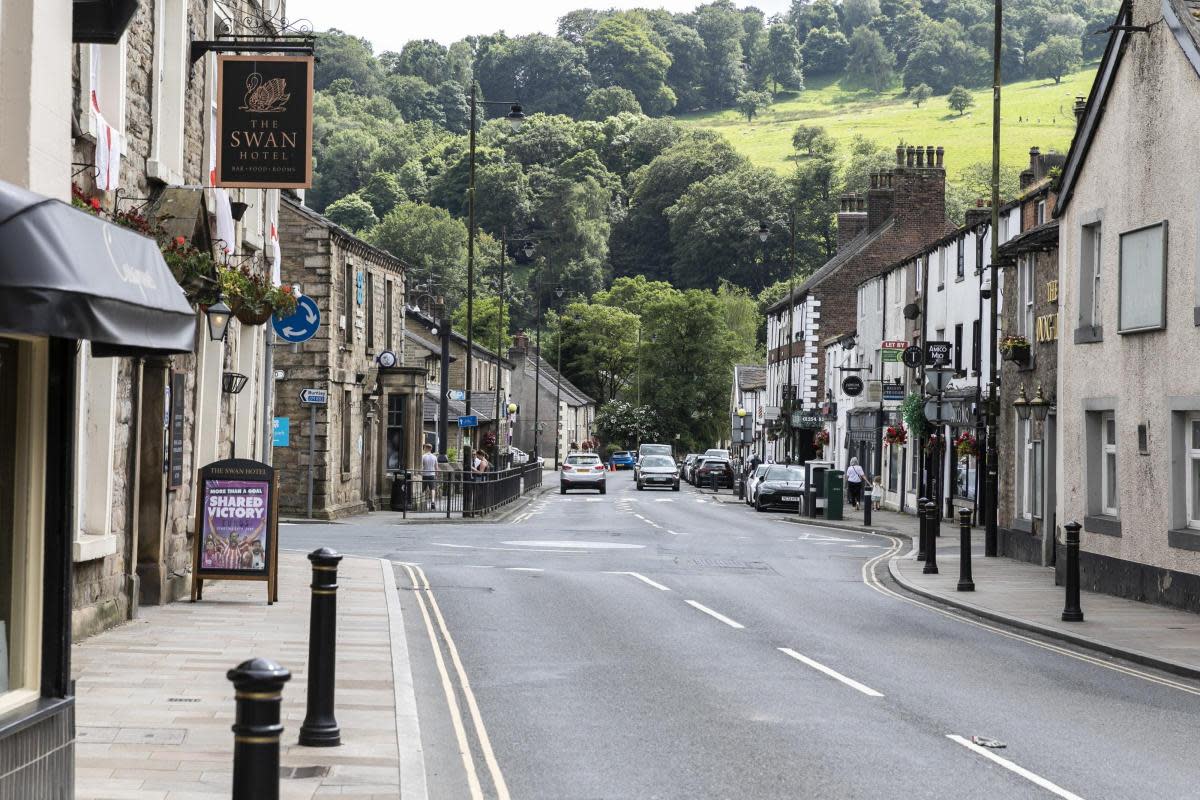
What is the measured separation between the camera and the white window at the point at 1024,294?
96.5ft

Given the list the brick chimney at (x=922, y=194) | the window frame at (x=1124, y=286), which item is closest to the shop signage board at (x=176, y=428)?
the window frame at (x=1124, y=286)

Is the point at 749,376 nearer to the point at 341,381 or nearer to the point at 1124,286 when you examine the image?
the point at 341,381

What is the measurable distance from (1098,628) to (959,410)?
24.9 metres

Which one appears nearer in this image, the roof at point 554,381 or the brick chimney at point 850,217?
the brick chimney at point 850,217

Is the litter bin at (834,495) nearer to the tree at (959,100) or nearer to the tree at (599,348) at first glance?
the tree at (599,348)

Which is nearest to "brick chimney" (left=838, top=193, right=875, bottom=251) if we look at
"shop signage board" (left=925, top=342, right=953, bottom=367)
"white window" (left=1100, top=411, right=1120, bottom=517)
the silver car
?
the silver car

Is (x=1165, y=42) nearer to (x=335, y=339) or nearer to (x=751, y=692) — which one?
(x=751, y=692)

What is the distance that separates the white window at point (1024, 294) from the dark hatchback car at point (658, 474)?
3432 cm

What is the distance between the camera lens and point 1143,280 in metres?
20.4

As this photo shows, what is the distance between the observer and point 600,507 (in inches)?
1854

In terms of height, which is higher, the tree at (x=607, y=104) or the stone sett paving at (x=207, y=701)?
the tree at (x=607, y=104)

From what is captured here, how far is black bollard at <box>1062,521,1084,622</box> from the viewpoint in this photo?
57.1 feet

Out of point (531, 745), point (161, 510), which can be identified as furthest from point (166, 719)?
point (161, 510)

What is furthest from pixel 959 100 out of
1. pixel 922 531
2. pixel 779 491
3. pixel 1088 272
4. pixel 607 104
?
pixel 1088 272
